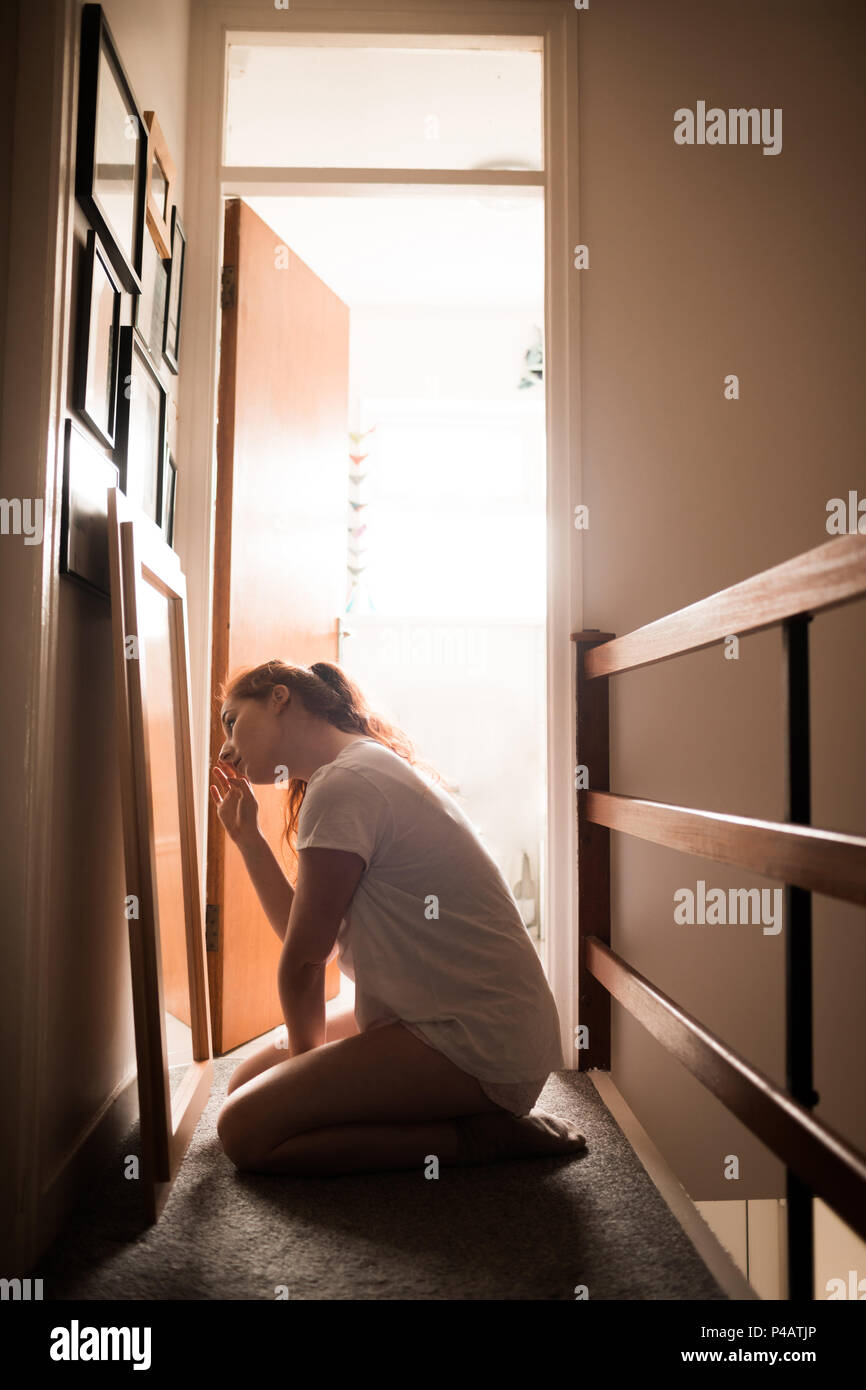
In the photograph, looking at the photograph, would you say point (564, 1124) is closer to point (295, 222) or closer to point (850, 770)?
point (850, 770)

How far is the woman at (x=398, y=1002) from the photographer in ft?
4.37

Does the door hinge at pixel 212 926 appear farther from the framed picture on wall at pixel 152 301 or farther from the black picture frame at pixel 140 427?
the framed picture on wall at pixel 152 301

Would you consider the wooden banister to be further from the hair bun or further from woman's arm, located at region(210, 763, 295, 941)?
woman's arm, located at region(210, 763, 295, 941)

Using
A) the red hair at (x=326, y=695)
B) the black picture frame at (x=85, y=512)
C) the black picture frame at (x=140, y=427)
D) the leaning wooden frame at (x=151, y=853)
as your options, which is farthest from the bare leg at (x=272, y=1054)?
the black picture frame at (x=140, y=427)

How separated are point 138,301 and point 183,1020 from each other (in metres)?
1.26

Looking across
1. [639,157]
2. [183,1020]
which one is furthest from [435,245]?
[183,1020]

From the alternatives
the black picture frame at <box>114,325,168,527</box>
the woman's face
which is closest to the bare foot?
the woman's face

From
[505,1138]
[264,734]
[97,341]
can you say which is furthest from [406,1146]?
[97,341]

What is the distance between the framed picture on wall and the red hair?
650 millimetres

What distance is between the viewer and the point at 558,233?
214 centimetres

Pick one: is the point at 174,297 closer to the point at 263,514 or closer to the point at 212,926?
the point at 263,514

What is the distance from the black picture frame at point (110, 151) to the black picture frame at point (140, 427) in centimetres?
13

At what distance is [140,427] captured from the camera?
1.67 metres

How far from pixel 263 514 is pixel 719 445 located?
1106 mm
